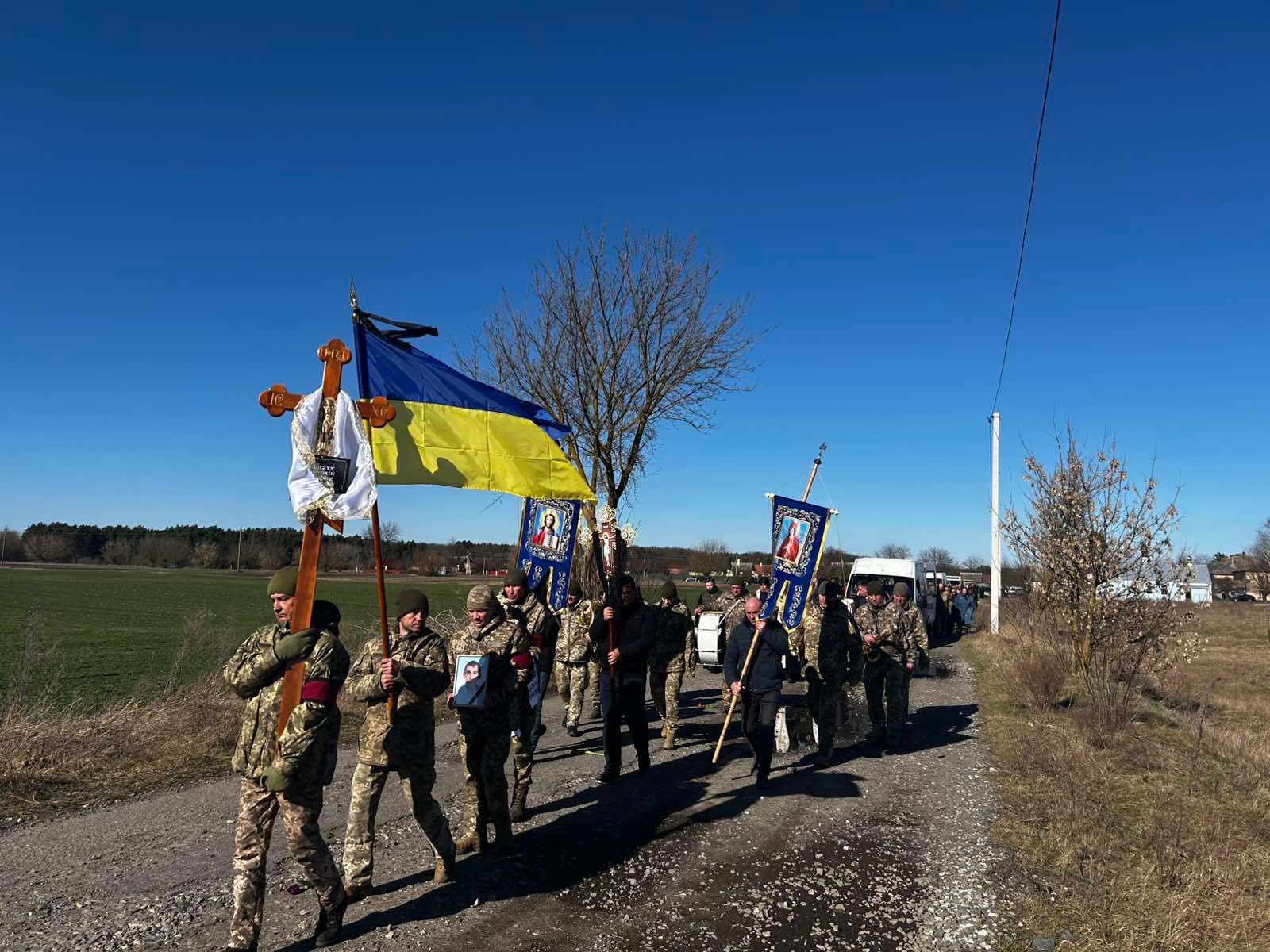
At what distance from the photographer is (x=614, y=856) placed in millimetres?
6711

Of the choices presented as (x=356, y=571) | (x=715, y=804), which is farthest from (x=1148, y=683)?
(x=356, y=571)

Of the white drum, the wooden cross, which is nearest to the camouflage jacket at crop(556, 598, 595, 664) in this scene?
the white drum

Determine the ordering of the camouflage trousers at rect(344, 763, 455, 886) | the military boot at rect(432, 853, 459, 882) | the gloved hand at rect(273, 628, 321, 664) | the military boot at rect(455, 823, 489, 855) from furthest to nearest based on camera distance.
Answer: the military boot at rect(455, 823, 489, 855)
the military boot at rect(432, 853, 459, 882)
the camouflage trousers at rect(344, 763, 455, 886)
the gloved hand at rect(273, 628, 321, 664)

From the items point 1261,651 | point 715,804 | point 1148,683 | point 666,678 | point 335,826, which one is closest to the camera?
point 335,826

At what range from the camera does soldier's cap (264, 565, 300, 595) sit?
16.8 ft

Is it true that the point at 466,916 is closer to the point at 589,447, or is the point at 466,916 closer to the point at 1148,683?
the point at 589,447

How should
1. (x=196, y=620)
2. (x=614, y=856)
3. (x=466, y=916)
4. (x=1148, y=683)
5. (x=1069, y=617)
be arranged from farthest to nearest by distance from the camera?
1. (x=1148, y=683)
2. (x=1069, y=617)
3. (x=196, y=620)
4. (x=614, y=856)
5. (x=466, y=916)

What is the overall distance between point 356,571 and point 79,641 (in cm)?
7719

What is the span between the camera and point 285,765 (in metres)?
4.69

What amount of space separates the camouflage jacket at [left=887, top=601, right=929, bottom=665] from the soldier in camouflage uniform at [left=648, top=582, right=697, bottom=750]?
2681 millimetres

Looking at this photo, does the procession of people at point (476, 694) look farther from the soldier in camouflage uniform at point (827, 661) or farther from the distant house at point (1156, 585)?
the distant house at point (1156, 585)

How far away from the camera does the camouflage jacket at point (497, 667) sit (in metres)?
6.46

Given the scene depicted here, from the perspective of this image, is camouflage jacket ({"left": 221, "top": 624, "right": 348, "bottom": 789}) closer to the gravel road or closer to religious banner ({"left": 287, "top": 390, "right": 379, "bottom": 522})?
religious banner ({"left": 287, "top": 390, "right": 379, "bottom": 522})

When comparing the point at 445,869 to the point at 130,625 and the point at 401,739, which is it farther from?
the point at 130,625
